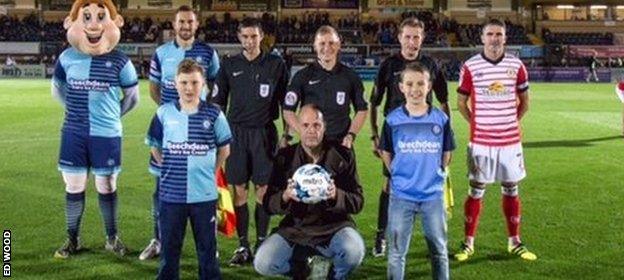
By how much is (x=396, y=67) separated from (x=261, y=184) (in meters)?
1.55

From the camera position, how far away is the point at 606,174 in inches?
431

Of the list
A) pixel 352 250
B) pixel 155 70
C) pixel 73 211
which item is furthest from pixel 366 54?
pixel 352 250

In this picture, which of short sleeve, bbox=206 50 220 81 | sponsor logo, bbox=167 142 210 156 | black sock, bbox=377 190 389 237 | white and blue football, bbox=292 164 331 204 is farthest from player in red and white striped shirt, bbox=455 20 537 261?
sponsor logo, bbox=167 142 210 156

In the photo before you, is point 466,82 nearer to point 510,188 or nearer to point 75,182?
point 510,188

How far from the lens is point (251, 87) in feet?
21.0

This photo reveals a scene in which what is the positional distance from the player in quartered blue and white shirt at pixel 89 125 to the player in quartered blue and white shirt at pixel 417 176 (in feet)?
8.45

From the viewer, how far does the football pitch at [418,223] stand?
20.1 ft

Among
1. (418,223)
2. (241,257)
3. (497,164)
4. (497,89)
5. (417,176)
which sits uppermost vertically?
(497,89)

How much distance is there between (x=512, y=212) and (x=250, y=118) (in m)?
2.47

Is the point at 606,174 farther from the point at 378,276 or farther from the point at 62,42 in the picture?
the point at 62,42

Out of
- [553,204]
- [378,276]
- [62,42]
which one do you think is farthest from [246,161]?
[62,42]

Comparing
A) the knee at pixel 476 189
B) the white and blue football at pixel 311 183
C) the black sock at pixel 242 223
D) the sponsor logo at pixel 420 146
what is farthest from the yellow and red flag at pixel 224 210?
the knee at pixel 476 189

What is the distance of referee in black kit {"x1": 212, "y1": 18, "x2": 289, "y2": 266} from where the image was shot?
633cm

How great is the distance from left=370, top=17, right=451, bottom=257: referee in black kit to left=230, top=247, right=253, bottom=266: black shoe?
111 centimetres
